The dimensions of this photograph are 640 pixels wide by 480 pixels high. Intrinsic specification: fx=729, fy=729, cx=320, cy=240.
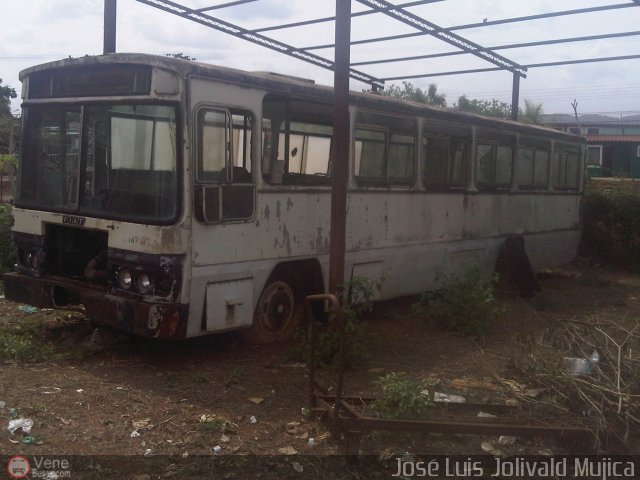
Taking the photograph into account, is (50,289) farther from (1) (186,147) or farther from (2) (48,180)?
(1) (186,147)

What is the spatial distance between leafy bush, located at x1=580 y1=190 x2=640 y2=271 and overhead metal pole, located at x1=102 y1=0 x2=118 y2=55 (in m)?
9.82

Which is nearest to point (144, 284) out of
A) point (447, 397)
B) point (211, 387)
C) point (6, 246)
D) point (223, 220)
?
point (223, 220)

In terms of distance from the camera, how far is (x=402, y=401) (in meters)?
5.02

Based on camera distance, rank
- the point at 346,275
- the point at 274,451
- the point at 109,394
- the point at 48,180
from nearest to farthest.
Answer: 1. the point at 274,451
2. the point at 109,394
3. the point at 48,180
4. the point at 346,275

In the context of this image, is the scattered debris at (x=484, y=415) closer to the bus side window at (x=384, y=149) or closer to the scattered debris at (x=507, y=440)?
the scattered debris at (x=507, y=440)

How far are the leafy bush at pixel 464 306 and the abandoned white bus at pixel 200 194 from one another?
0.64 m

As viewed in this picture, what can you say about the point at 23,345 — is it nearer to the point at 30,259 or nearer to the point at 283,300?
the point at 30,259

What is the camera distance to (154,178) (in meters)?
6.30

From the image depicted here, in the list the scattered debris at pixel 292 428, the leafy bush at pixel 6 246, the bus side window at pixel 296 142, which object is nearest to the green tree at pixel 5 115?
the leafy bush at pixel 6 246

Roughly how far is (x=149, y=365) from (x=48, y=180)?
215 cm

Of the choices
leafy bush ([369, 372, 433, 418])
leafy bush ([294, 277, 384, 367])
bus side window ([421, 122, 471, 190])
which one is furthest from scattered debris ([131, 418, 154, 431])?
bus side window ([421, 122, 471, 190])

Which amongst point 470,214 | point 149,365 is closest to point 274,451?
point 149,365

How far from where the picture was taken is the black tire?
7301mm

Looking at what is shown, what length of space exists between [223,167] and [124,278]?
1305mm
